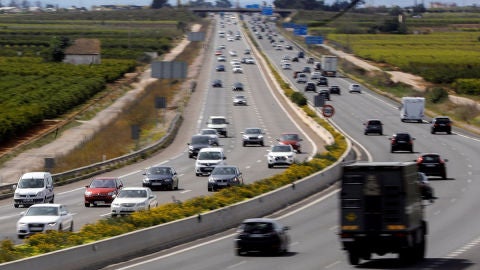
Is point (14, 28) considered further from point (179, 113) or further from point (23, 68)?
point (179, 113)

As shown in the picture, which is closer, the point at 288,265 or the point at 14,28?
the point at 288,265

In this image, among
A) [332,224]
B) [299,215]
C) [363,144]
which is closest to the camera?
[332,224]

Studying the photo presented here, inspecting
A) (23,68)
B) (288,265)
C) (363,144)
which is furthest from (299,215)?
(23,68)

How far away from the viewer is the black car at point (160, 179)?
51.6 m

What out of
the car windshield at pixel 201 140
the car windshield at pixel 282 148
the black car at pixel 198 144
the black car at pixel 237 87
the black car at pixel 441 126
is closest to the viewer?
the car windshield at pixel 282 148

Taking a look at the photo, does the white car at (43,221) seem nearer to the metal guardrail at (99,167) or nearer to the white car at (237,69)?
the metal guardrail at (99,167)

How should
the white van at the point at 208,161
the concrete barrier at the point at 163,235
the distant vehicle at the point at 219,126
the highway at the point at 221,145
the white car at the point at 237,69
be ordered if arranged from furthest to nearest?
the white car at the point at 237,69, the distant vehicle at the point at 219,126, the white van at the point at 208,161, the highway at the point at 221,145, the concrete barrier at the point at 163,235

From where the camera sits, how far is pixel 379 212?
88.4ft

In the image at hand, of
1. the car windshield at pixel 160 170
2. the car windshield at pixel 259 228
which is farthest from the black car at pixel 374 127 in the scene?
the car windshield at pixel 259 228

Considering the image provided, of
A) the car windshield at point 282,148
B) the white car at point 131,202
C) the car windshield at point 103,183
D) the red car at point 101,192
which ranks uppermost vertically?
the white car at point 131,202

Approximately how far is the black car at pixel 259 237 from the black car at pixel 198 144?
126 feet

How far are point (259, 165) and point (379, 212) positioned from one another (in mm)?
37548

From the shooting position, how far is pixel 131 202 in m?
40.7

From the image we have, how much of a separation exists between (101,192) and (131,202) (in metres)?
5.39
